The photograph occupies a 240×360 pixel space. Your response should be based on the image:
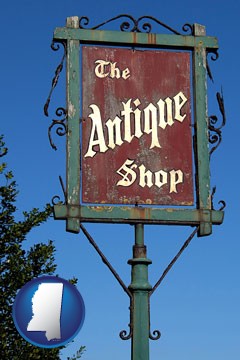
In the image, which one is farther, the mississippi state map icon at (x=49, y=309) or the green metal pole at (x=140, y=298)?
the green metal pole at (x=140, y=298)

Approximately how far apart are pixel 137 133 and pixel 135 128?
5cm

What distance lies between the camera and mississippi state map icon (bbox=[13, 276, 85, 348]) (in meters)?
6.25

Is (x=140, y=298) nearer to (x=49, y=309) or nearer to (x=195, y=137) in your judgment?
(x=49, y=309)

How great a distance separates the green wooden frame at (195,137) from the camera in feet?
24.3

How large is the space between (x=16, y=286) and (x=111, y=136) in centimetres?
716

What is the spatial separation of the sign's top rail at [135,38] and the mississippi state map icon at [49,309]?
2.77 meters

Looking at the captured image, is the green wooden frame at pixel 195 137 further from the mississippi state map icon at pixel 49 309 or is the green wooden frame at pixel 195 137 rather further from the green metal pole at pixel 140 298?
the mississippi state map icon at pixel 49 309

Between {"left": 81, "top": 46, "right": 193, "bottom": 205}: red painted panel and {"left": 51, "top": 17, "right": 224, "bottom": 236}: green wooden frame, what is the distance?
0.25 ft

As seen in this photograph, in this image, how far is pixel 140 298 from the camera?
23.7 feet

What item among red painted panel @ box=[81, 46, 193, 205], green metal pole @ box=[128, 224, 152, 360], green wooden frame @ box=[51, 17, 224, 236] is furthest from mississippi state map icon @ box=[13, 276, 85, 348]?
red painted panel @ box=[81, 46, 193, 205]

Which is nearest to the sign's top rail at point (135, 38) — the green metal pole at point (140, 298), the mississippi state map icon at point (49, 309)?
the green metal pole at point (140, 298)

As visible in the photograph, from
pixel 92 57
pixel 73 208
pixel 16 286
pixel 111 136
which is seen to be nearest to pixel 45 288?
pixel 73 208

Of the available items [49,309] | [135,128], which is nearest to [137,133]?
[135,128]

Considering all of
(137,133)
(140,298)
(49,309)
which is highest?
(137,133)
